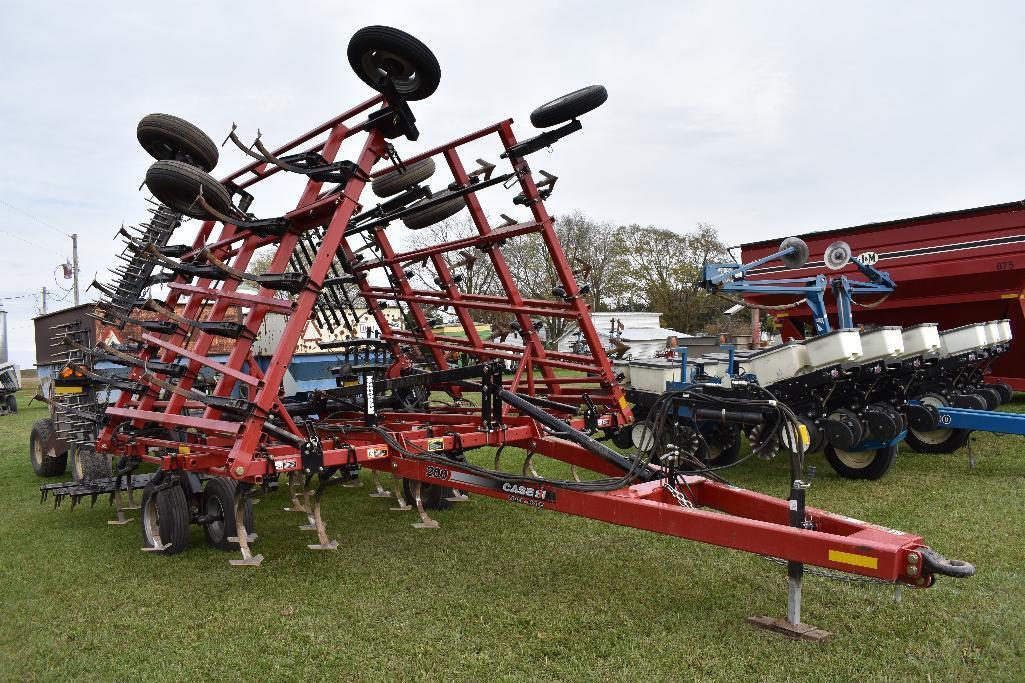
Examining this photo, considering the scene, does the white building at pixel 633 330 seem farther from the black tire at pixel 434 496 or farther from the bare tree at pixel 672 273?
the black tire at pixel 434 496

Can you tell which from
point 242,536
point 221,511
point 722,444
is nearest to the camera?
point 242,536

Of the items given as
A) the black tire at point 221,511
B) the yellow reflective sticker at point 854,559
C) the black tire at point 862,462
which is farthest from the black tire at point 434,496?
the yellow reflective sticker at point 854,559

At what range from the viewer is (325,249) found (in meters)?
4.36

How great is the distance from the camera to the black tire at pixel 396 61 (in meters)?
4.28

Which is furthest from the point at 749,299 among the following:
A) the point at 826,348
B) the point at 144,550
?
the point at 144,550

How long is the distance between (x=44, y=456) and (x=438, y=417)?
5592 mm

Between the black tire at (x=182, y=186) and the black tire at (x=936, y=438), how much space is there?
21.9ft

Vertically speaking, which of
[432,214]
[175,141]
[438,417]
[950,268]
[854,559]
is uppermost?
[175,141]

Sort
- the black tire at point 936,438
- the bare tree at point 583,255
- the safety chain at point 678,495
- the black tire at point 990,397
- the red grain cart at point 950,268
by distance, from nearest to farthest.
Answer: the safety chain at point 678,495 < the black tire at point 936,438 < the black tire at point 990,397 < the red grain cart at point 950,268 < the bare tree at point 583,255

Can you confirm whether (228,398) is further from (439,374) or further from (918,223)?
(918,223)

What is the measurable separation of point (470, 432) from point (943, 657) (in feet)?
9.77

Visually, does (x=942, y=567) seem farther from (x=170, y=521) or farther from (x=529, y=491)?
(x=170, y=521)

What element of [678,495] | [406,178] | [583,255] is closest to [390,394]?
[406,178]

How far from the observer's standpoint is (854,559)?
2.76 m
